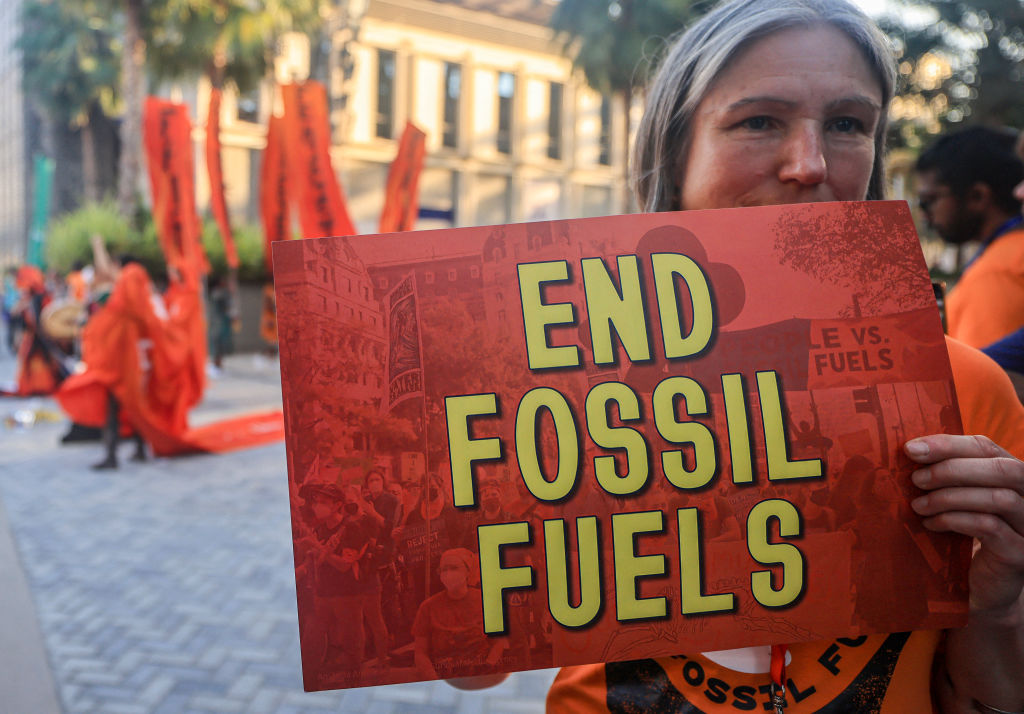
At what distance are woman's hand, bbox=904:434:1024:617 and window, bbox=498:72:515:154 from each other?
2508 centimetres

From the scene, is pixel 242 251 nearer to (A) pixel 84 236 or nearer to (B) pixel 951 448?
(A) pixel 84 236

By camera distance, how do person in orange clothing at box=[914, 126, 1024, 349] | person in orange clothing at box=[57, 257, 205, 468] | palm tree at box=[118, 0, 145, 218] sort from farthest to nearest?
palm tree at box=[118, 0, 145, 218]
person in orange clothing at box=[57, 257, 205, 468]
person in orange clothing at box=[914, 126, 1024, 349]

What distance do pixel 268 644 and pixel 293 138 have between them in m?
6.04

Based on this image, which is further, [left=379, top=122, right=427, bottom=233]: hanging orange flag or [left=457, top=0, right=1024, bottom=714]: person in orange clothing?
[left=379, top=122, right=427, bottom=233]: hanging orange flag

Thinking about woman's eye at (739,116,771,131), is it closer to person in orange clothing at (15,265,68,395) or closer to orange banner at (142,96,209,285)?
orange banner at (142,96,209,285)

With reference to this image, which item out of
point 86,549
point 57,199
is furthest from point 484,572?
point 57,199

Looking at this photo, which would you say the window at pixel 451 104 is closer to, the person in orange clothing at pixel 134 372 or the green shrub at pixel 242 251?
the green shrub at pixel 242 251

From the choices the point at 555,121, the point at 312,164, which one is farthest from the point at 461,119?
the point at 312,164

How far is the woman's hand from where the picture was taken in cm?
77

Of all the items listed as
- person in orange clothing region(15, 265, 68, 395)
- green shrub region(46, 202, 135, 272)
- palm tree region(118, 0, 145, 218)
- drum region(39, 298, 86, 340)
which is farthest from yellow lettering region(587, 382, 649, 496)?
green shrub region(46, 202, 135, 272)

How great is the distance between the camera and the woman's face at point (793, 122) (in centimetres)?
95

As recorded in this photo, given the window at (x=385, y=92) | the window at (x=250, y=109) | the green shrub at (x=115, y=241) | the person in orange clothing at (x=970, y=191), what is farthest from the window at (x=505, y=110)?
the person in orange clothing at (x=970, y=191)

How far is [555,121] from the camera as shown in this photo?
25.8 m

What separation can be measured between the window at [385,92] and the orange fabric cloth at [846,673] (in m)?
23.1
